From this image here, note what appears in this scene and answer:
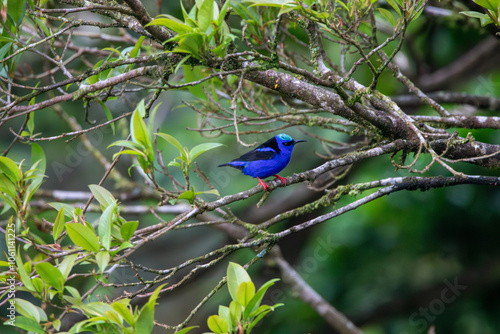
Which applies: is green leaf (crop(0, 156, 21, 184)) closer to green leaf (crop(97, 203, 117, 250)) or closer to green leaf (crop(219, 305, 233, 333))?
green leaf (crop(97, 203, 117, 250))

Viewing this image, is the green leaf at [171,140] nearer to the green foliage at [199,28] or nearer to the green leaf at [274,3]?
the green foliage at [199,28]

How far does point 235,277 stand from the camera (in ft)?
7.22

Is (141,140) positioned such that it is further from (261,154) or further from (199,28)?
(261,154)

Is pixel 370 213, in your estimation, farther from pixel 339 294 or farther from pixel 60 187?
pixel 60 187

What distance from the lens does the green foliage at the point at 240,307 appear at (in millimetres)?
2078

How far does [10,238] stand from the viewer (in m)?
2.66

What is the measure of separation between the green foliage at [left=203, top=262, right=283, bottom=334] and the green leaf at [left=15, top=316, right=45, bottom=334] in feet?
2.41

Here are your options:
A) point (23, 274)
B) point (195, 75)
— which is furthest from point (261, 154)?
point (23, 274)

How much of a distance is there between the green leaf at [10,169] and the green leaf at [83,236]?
61cm

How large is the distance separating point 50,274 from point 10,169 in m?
0.65

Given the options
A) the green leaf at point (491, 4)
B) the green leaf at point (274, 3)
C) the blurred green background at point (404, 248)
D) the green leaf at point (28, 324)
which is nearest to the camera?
the green leaf at point (28, 324)

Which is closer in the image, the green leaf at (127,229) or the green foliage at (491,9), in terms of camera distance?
the green leaf at (127,229)

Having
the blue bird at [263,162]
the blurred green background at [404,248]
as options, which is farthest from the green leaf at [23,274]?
the blurred green background at [404,248]

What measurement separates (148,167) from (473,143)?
2.00 meters
